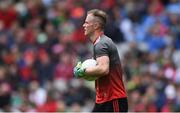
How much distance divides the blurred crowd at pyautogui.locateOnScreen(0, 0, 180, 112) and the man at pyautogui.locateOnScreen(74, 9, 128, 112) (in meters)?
5.83

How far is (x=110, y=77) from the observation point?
905cm

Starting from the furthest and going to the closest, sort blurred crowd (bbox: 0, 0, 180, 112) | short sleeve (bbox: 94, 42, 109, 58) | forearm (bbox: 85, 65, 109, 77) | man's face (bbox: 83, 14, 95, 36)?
blurred crowd (bbox: 0, 0, 180, 112)
man's face (bbox: 83, 14, 95, 36)
short sleeve (bbox: 94, 42, 109, 58)
forearm (bbox: 85, 65, 109, 77)

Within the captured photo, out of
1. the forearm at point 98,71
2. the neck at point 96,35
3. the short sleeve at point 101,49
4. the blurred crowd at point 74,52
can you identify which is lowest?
the blurred crowd at point 74,52

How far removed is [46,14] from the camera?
64.5 ft

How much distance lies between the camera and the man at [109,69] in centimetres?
892

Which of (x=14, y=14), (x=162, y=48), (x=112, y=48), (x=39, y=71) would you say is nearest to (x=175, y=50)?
(x=162, y=48)

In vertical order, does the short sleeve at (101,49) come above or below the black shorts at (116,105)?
above

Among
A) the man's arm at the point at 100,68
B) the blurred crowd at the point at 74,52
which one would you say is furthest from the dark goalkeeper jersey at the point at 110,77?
the blurred crowd at the point at 74,52

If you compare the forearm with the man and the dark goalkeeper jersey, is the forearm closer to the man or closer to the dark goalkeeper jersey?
the man

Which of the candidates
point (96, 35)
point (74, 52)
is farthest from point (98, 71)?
point (74, 52)

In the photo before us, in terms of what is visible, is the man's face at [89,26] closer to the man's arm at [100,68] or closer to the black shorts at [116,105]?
the man's arm at [100,68]

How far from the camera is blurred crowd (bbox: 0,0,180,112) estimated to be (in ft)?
52.2

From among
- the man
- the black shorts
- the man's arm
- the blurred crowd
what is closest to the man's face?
the man

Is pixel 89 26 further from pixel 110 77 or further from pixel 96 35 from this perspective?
pixel 110 77
